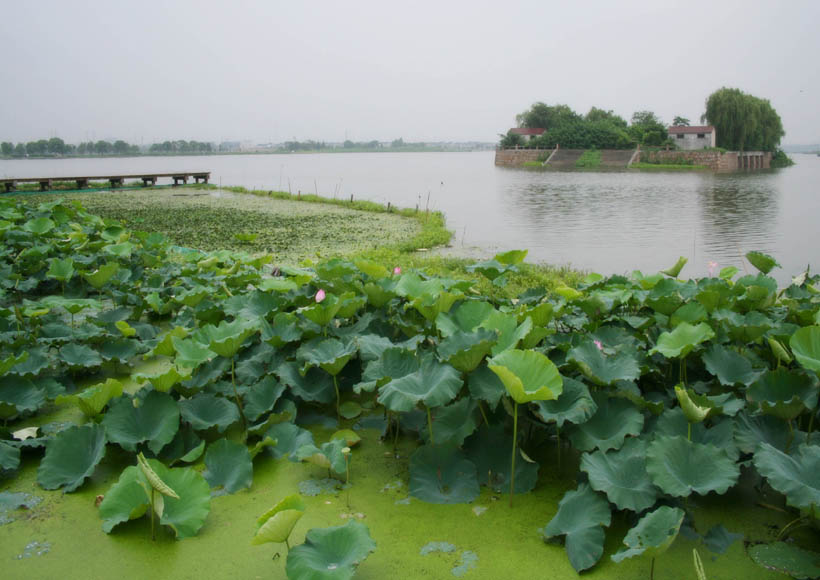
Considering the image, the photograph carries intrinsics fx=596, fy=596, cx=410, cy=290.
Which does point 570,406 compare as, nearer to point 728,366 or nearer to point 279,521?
point 728,366

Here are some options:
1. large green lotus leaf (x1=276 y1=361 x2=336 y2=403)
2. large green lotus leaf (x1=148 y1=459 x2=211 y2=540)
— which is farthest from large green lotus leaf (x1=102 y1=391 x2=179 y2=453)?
large green lotus leaf (x1=276 y1=361 x2=336 y2=403)

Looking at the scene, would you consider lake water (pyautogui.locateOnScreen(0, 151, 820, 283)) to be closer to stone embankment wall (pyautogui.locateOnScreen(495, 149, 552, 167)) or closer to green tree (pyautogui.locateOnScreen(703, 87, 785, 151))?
green tree (pyautogui.locateOnScreen(703, 87, 785, 151))

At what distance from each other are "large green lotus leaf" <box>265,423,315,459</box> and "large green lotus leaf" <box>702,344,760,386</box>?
1.36m

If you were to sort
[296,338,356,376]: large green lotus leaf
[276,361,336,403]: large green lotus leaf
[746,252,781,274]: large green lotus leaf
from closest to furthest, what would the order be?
[296,338,356,376]: large green lotus leaf, [276,361,336,403]: large green lotus leaf, [746,252,781,274]: large green lotus leaf

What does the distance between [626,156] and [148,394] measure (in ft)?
142

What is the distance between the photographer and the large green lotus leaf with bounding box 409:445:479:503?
1796 millimetres

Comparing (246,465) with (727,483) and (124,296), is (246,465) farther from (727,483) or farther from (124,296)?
(124,296)

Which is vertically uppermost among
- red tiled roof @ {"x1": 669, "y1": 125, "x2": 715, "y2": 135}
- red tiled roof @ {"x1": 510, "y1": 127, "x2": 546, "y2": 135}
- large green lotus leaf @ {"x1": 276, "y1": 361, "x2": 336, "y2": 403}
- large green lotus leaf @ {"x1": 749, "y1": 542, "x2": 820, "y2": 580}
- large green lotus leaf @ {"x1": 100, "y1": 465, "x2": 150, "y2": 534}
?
red tiled roof @ {"x1": 510, "y1": 127, "x2": 546, "y2": 135}

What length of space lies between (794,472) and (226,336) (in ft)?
6.18

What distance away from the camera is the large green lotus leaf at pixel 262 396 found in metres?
2.20

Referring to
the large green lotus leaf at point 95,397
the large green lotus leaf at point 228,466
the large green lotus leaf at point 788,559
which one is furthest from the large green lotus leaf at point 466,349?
the large green lotus leaf at point 95,397

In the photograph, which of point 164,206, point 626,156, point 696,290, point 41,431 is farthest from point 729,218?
point 626,156

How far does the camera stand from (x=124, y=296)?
354 cm

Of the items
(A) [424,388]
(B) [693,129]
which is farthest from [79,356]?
(B) [693,129]
